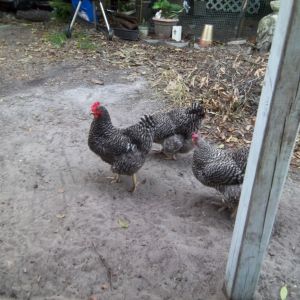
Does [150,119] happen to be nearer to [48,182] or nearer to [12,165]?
[48,182]

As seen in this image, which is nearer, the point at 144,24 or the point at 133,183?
the point at 133,183

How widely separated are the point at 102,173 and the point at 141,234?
109cm

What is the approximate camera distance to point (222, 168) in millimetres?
3271

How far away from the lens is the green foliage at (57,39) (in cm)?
810

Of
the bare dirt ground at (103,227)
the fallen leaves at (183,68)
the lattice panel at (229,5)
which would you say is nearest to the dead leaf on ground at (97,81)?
the fallen leaves at (183,68)

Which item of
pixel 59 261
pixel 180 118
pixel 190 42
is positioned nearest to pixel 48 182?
pixel 59 261

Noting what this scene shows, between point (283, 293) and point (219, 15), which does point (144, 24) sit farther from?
point (283, 293)

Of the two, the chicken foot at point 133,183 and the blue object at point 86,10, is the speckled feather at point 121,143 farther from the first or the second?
the blue object at point 86,10

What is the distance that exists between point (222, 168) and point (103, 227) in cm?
118

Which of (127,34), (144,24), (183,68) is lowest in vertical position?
(183,68)

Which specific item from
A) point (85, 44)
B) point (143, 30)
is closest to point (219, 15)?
point (143, 30)

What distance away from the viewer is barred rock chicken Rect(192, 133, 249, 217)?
3238 millimetres

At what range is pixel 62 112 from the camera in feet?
17.2

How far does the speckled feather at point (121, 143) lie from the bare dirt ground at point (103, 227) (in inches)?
12.3
